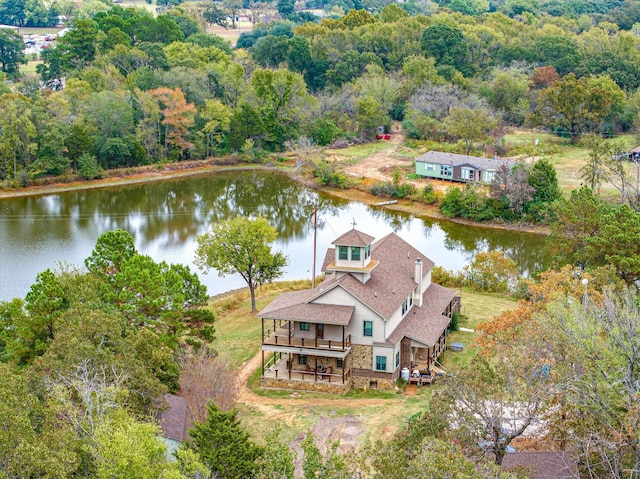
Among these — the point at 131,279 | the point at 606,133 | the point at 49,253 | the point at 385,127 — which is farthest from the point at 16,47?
the point at 131,279

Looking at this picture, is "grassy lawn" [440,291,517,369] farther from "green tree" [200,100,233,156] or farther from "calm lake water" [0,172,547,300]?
"green tree" [200,100,233,156]

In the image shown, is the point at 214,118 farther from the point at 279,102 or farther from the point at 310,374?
the point at 310,374

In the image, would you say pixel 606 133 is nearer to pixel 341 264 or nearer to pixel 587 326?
pixel 341 264

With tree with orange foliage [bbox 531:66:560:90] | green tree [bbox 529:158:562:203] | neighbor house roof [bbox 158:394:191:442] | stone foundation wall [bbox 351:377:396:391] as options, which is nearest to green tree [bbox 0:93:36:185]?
green tree [bbox 529:158:562:203]

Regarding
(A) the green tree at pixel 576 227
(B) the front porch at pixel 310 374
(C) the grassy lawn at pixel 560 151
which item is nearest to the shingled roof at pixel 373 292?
(B) the front porch at pixel 310 374

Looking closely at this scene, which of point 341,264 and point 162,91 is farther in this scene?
point 162,91
